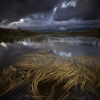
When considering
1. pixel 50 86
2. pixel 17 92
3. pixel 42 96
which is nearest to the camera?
pixel 42 96

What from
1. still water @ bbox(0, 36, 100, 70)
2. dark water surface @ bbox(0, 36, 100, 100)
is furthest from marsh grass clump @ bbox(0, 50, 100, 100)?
still water @ bbox(0, 36, 100, 70)

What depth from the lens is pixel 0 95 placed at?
202cm

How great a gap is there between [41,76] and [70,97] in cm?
113

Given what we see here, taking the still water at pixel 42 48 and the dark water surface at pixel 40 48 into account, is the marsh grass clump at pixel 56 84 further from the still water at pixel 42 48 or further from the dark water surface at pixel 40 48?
the still water at pixel 42 48

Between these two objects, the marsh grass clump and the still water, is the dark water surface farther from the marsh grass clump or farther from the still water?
the marsh grass clump

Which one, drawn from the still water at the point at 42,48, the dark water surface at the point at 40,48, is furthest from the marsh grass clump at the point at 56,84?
the still water at the point at 42,48

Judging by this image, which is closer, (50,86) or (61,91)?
(61,91)

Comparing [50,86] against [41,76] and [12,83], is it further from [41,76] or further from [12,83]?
[12,83]

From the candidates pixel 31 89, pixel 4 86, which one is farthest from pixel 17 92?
pixel 4 86

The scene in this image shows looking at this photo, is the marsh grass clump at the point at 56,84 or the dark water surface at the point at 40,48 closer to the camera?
the marsh grass clump at the point at 56,84

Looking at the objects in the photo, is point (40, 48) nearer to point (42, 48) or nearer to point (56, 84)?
point (42, 48)

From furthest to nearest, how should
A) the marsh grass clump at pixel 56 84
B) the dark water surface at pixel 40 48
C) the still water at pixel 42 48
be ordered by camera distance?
the still water at pixel 42 48 → the dark water surface at pixel 40 48 → the marsh grass clump at pixel 56 84

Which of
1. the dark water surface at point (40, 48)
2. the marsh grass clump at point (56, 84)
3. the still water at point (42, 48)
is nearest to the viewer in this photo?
the marsh grass clump at point (56, 84)

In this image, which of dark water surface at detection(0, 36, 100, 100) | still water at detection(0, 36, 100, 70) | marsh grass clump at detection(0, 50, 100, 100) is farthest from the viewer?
still water at detection(0, 36, 100, 70)
